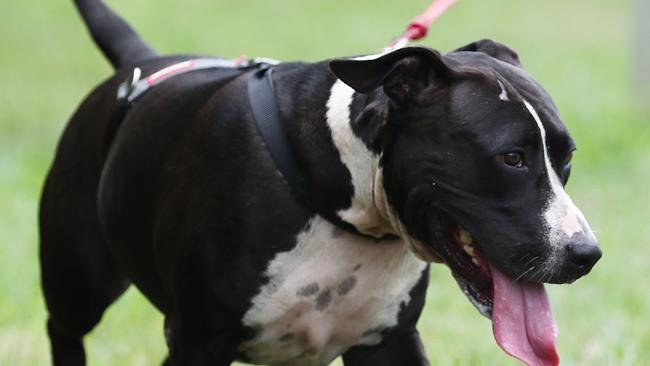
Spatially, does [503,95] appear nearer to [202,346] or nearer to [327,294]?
[327,294]

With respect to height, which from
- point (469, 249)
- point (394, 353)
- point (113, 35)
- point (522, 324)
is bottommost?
point (394, 353)

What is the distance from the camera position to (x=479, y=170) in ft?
11.8

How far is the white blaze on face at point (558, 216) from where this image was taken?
11.6 feet

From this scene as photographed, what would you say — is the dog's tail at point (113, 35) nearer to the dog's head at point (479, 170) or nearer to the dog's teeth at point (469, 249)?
the dog's head at point (479, 170)

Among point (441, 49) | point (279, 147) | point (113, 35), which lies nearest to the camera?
point (279, 147)

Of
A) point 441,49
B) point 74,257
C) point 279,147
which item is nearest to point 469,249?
point 279,147

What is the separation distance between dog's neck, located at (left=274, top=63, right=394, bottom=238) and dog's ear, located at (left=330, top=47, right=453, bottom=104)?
3.9 inches

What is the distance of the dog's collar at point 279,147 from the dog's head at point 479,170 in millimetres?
263

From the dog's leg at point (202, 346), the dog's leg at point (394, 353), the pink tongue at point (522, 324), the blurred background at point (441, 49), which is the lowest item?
the blurred background at point (441, 49)

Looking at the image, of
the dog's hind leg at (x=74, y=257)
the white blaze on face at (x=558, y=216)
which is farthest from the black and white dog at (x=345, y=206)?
the dog's hind leg at (x=74, y=257)

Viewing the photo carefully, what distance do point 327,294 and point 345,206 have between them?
280 millimetres

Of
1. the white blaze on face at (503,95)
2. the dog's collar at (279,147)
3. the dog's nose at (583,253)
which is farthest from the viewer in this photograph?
the dog's collar at (279,147)

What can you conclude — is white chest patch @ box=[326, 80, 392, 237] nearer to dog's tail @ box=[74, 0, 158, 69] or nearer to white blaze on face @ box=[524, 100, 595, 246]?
white blaze on face @ box=[524, 100, 595, 246]

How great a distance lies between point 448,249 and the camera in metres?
3.74
